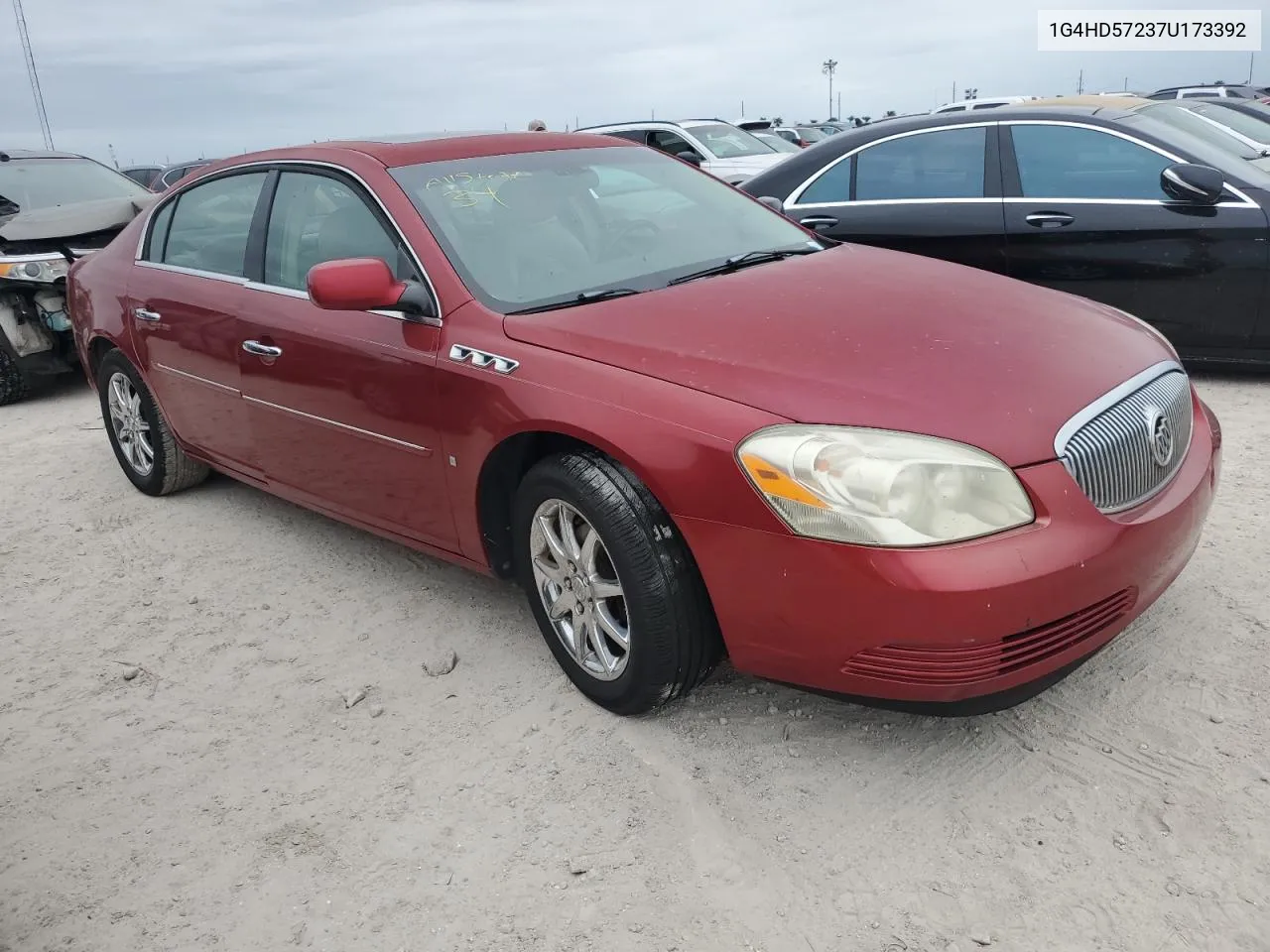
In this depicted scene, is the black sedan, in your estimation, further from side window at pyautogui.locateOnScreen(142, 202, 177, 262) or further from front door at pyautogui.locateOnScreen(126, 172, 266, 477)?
side window at pyautogui.locateOnScreen(142, 202, 177, 262)

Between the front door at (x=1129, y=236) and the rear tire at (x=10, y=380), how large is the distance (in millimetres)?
6502

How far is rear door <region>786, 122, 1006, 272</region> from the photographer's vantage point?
5.68 m

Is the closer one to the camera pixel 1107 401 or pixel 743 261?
pixel 1107 401

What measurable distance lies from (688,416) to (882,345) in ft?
1.79

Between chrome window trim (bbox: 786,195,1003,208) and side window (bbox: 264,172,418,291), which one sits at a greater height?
side window (bbox: 264,172,418,291)

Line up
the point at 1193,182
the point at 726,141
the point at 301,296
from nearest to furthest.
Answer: the point at 301,296
the point at 1193,182
the point at 726,141

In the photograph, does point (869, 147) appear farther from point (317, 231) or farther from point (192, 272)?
point (192, 272)

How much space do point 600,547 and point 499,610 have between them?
3.16ft

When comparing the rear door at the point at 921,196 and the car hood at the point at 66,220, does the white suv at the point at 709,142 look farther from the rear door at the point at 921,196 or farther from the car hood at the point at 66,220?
the car hood at the point at 66,220

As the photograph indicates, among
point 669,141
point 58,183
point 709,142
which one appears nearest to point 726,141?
point 709,142

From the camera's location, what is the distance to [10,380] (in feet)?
23.7

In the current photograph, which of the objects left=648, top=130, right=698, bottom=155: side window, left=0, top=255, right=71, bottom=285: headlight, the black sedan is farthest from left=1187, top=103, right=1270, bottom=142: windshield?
left=0, top=255, right=71, bottom=285: headlight

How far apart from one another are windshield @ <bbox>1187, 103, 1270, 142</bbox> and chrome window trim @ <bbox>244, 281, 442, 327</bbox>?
7.81 metres

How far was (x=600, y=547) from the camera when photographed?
110 inches
